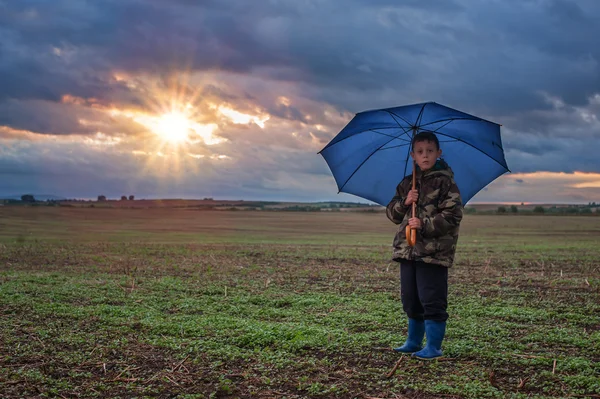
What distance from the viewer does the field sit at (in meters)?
5.04

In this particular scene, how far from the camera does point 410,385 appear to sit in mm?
4949

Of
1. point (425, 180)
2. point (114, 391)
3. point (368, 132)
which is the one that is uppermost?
point (368, 132)

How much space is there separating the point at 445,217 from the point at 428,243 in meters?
0.31

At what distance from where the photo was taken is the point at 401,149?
676 cm

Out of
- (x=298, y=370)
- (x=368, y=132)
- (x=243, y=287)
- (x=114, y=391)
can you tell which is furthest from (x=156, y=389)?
(x=243, y=287)

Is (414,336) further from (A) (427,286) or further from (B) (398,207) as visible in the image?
(B) (398,207)

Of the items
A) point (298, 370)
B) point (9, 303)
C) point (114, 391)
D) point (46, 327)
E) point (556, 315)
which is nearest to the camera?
point (114, 391)

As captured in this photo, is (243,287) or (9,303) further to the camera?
(243,287)

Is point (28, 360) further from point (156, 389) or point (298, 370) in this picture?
point (298, 370)

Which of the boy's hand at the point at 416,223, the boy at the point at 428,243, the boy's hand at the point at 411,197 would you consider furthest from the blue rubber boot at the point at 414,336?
the boy's hand at the point at 411,197

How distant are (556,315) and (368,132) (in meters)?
4.32

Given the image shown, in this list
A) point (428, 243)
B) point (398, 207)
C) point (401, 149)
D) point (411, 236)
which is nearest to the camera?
point (411, 236)

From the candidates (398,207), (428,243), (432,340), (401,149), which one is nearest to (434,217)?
(428,243)

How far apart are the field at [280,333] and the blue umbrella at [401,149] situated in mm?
1910
